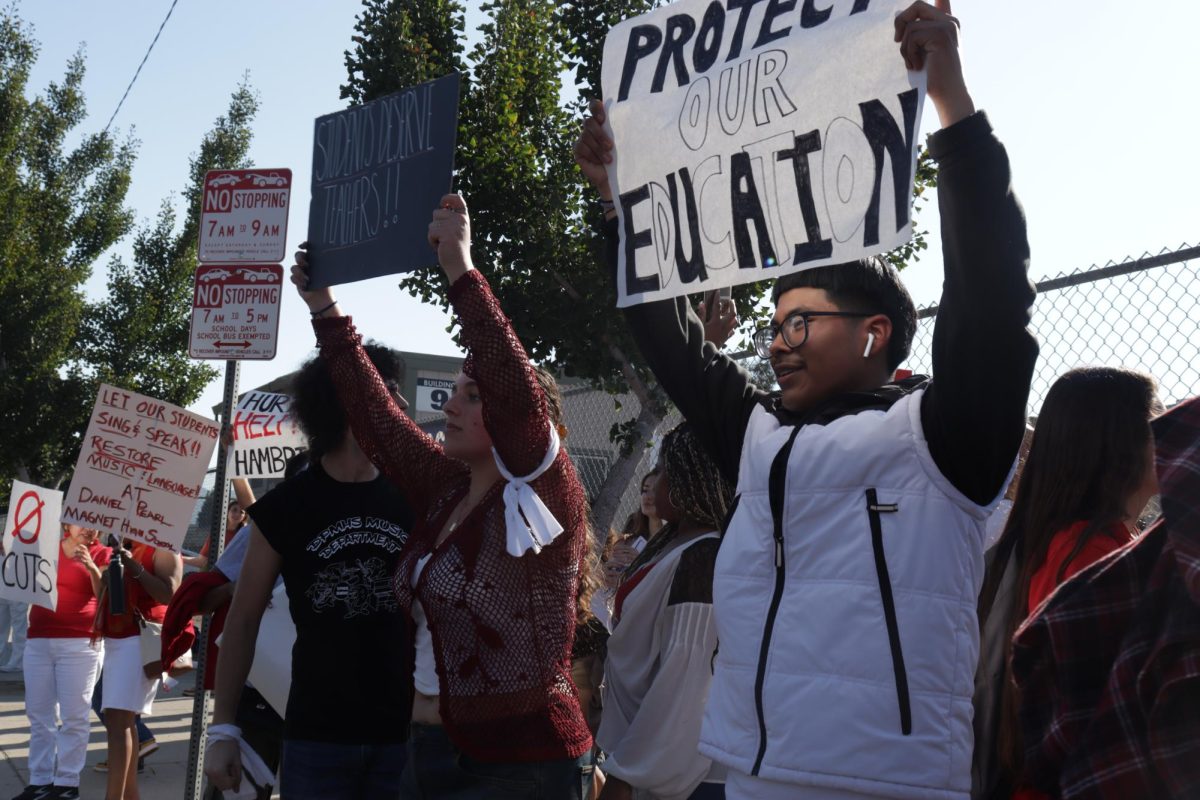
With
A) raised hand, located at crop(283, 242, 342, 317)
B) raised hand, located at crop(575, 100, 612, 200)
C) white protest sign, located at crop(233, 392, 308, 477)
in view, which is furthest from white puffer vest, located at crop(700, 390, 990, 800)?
white protest sign, located at crop(233, 392, 308, 477)

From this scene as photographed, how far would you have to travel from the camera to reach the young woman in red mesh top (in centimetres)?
293

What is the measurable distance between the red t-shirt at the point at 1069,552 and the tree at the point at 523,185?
6.16 metres

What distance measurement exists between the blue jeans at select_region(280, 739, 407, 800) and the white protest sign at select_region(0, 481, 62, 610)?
4.85 meters

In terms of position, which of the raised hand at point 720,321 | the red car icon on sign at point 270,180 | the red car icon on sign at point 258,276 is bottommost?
the raised hand at point 720,321

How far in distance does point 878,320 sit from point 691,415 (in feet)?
1.56

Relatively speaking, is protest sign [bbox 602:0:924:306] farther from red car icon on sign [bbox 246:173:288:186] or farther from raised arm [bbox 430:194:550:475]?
red car icon on sign [bbox 246:173:288:186]

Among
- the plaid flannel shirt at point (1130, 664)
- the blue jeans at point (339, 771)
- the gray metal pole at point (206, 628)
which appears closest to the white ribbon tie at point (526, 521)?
the blue jeans at point (339, 771)

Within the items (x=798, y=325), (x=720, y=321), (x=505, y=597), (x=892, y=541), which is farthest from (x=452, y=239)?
(x=892, y=541)

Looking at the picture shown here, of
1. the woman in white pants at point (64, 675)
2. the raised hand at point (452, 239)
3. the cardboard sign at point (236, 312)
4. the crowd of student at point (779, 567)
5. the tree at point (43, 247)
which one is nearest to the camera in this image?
the crowd of student at point (779, 567)

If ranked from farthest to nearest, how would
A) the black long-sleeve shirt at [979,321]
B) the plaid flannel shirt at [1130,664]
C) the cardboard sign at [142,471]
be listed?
the cardboard sign at [142,471] < the black long-sleeve shirt at [979,321] < the plaid flannel shirt at [1130,664]

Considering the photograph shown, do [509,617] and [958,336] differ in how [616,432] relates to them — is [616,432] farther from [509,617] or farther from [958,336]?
[958,336]

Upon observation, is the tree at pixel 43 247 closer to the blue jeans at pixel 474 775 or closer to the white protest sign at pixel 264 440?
the white protest sign at pixel 264 440

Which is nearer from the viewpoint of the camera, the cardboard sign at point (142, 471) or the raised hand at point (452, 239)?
the raised hand at point (452, 239)

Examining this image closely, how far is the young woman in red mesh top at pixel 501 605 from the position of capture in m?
2.93
